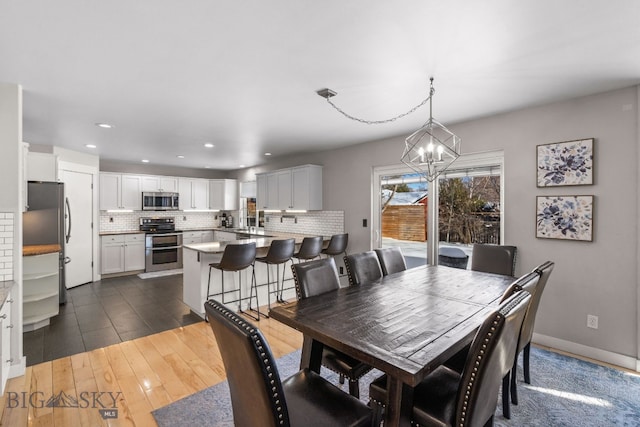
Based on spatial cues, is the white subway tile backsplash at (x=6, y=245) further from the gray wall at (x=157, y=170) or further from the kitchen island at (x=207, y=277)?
the gray wall at (x=157, y=170)

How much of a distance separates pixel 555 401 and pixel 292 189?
14.7ft

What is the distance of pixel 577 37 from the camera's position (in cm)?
189

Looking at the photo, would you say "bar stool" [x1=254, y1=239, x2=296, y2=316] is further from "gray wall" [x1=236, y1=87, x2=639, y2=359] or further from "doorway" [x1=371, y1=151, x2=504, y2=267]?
"gray wall" [x1=236, y1=87, x2=639, y2=359]

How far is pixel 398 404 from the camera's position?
4.49 feet

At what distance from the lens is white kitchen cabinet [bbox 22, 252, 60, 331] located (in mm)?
3480

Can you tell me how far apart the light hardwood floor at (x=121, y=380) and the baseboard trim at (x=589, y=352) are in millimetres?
2515

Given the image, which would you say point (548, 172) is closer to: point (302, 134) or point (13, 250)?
point (302, 134)

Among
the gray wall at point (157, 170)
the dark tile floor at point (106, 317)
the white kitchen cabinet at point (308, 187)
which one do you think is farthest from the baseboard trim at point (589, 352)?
the gray wall at point (157, 170)

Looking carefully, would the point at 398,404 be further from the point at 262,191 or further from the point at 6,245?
the point at 262,191

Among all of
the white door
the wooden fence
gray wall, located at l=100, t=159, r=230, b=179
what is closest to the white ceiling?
the wooden fence

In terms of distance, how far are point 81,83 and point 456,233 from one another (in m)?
4.18

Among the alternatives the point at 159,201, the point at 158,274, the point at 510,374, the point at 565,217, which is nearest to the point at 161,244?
the point at 158,274

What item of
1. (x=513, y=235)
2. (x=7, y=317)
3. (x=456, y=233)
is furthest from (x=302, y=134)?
(x=7, y=317)

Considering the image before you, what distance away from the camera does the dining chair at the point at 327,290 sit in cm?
186
